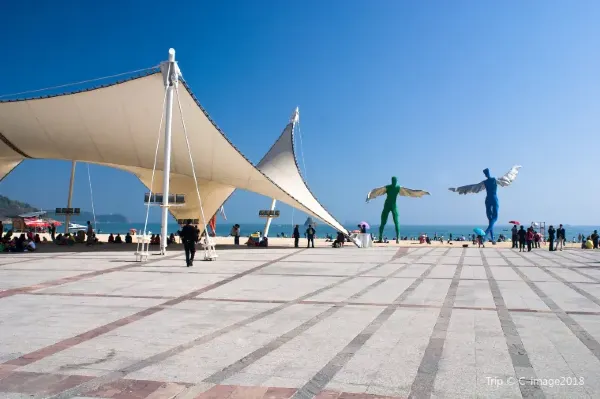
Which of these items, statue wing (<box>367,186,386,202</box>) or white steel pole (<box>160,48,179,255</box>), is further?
statue wing (<box>367,186,386,202</box>)

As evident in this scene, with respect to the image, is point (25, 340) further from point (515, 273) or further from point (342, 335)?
point (515, 273)

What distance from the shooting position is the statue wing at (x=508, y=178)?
118 feet

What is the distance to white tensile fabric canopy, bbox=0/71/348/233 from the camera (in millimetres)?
17516

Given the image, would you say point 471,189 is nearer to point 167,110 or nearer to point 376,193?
point 376,193

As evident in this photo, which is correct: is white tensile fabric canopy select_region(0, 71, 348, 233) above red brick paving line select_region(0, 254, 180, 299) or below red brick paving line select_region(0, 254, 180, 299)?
above

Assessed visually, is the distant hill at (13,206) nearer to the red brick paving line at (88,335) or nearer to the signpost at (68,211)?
the signpost at (68,211)

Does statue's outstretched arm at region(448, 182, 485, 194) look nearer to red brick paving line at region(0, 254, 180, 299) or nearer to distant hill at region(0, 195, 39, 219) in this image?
red brick paving line at region(0, 254, 180, 299)

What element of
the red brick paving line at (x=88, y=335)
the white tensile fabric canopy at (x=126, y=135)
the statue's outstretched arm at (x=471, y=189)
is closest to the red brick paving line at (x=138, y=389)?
the red brick paving line at (x=88, y=335)

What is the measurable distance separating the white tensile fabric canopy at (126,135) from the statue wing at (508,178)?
18.0 m

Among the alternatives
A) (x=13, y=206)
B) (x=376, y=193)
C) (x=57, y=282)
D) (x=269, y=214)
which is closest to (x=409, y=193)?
(x=376, y=193)

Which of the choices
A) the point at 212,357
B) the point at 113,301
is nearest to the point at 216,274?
the point at 113,301

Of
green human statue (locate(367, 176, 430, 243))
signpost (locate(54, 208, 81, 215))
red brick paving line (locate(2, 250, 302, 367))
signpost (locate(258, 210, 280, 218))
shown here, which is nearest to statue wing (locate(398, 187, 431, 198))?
green human statue (locate(367, 176, 430, 243))

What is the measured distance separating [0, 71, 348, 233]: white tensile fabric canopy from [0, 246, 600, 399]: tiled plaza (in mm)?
8668

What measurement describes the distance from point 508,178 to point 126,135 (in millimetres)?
27900
